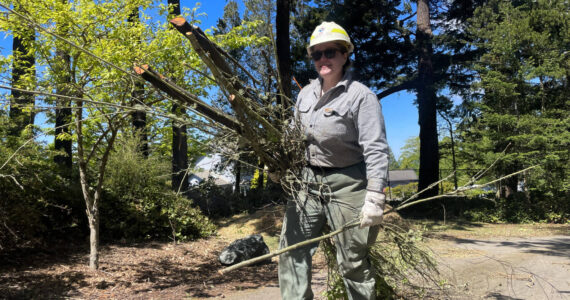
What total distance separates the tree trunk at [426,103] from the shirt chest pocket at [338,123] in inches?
510

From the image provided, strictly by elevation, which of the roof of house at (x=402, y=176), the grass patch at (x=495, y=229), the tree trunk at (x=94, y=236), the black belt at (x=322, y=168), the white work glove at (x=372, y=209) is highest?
the roof of house at (x=402, y=176)

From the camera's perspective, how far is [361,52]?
15766 mm

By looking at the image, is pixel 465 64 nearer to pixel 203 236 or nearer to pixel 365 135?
pixel 203 236

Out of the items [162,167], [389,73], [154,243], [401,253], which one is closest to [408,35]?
[389,73]

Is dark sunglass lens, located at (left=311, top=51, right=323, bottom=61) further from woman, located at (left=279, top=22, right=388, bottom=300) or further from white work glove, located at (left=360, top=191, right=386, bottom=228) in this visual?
white work glove, located at (left=360, top=191, right=386, bottom=228)

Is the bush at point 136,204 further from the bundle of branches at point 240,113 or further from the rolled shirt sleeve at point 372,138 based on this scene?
the rolled shirt sleeve at point 372,138

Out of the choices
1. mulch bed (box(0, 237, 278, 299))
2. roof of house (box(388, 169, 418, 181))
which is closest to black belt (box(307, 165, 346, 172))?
mulch bed (box(0, 237, 278, 299))

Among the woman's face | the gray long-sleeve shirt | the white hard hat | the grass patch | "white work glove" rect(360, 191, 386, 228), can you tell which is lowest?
the grass patch

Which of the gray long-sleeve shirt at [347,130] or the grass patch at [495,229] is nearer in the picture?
the gray long-sleeve shirt at [347,130]

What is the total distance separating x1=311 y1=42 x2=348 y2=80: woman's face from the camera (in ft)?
8.68

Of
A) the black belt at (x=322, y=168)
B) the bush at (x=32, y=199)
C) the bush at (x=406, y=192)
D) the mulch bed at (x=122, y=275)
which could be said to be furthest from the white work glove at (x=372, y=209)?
the bush at (x=406, y=192)

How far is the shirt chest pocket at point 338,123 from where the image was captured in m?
2.50

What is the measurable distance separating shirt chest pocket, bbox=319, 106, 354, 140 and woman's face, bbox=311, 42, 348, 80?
0.30 meters

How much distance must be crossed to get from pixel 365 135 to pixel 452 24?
16.4m
